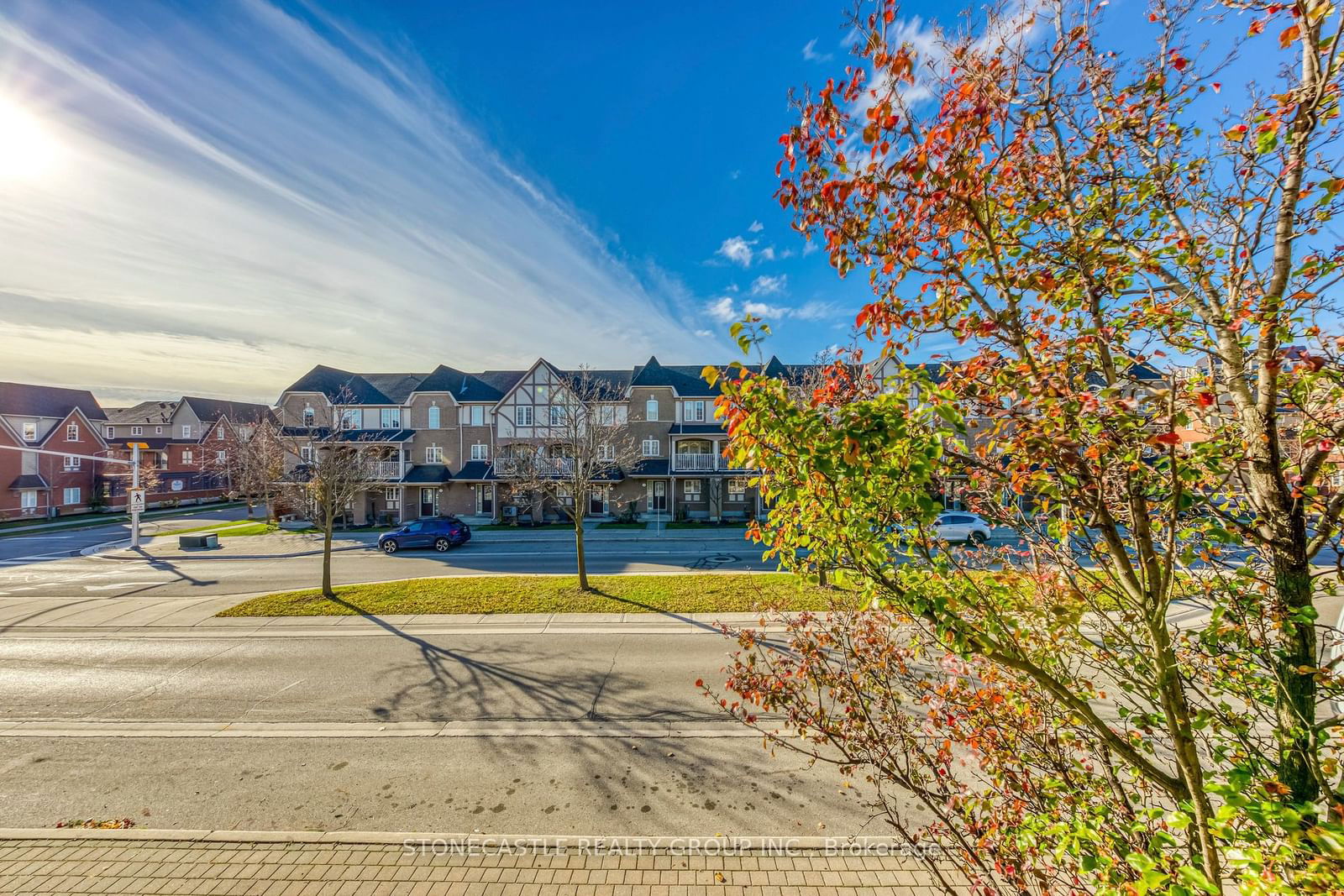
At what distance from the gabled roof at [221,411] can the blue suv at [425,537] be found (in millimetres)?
37827

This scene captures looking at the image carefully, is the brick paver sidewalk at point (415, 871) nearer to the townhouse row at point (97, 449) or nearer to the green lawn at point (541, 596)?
the green lawn at point (541, 596)

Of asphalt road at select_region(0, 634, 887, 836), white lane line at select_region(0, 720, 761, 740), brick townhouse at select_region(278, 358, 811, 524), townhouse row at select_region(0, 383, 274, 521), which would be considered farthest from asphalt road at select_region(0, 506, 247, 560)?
white lane line at select_region(0, 720, 761, 740)

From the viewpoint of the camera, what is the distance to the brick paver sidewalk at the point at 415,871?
5004mm

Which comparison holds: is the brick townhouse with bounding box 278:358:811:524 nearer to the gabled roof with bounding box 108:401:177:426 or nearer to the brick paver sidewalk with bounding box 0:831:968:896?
the brick paver sidewalk with bounding box 0:831:968:896

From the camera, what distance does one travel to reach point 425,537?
25141mm

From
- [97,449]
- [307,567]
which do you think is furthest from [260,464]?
[97,449]

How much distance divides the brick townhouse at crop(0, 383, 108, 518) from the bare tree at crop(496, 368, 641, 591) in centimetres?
3530

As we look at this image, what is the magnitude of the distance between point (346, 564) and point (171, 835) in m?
17.8

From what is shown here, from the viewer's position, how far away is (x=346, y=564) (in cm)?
2158

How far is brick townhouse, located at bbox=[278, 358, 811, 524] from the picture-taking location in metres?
33.2

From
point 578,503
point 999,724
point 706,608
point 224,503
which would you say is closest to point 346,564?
point 578,503

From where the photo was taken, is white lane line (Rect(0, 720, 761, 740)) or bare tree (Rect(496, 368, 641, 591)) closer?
white lane line (Rect(0, 720, 761, 740))

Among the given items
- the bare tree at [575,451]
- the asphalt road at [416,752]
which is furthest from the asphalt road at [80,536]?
the asphalt road at [416,752]

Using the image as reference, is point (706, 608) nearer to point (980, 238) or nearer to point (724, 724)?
point (724, 724)
